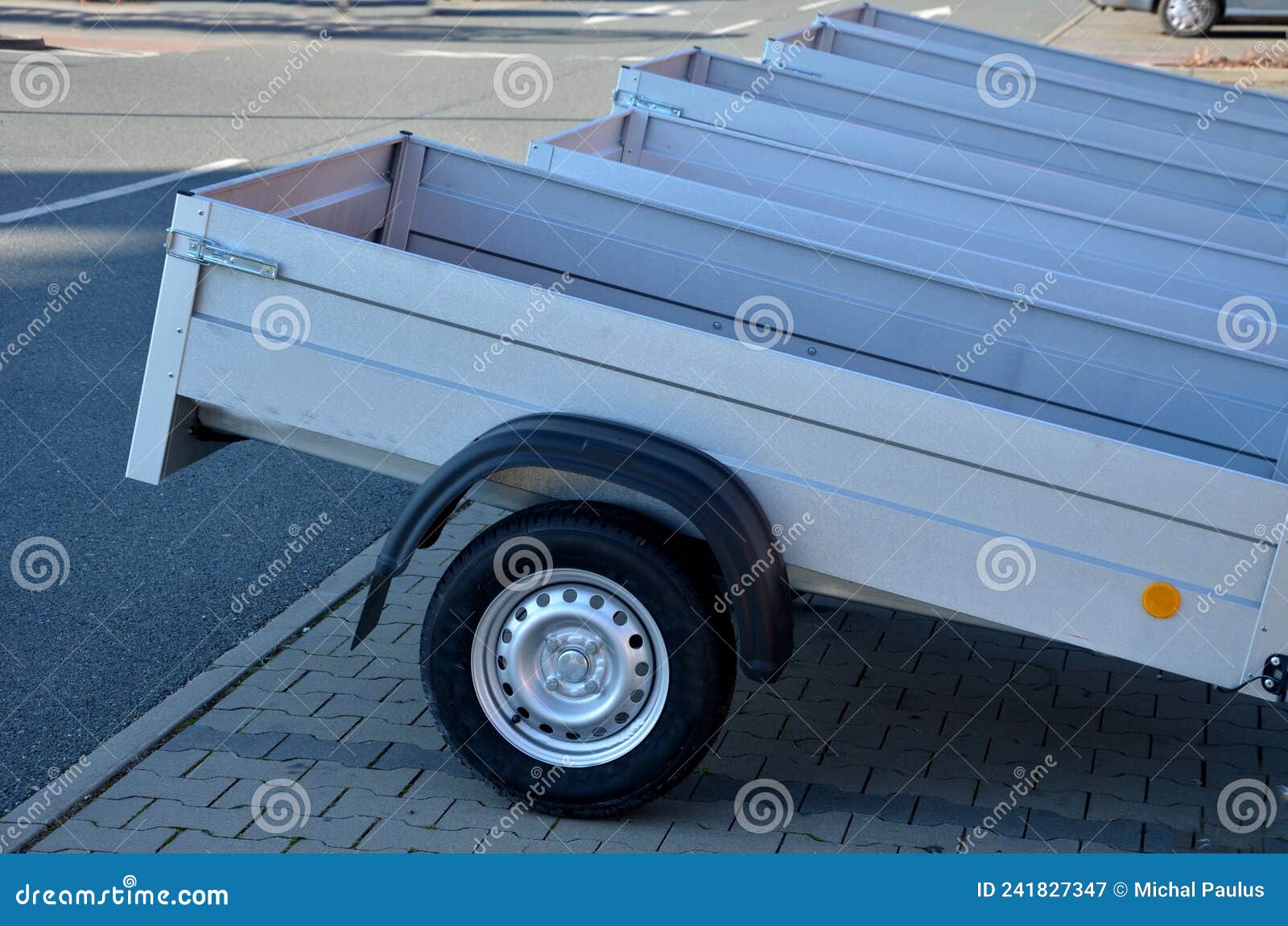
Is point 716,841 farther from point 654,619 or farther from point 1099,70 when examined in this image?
point 1099,70

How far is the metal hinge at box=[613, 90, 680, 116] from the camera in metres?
6.77

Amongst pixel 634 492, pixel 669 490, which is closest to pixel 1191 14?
pixel 634 492

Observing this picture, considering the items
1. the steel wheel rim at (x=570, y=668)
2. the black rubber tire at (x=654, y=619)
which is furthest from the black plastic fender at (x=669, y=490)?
the steel wheel rim at (x=570, y=668)

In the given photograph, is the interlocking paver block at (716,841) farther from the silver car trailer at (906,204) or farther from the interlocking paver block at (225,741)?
the silver car trailer at (906,204)

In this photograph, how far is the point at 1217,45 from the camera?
20.7m

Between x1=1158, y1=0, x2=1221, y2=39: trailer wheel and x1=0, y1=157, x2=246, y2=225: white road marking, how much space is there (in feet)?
49.2

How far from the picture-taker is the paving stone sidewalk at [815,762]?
4055mm

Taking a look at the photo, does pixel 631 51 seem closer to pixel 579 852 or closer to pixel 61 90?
pixel 61 90

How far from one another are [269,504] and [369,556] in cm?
Answer: 63

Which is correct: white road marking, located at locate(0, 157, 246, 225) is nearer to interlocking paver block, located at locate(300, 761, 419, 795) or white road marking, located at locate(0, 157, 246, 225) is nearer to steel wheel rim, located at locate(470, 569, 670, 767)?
interlocking paver block, located at locate(300, 761, 419, 795)

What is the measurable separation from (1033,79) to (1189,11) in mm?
13978

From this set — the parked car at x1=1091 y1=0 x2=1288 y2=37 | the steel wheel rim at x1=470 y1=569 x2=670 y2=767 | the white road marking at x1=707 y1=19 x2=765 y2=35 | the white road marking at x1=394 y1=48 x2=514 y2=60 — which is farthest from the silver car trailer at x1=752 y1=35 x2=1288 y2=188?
the parked car at x1=1091 y1=0 x2=1288 y2=37

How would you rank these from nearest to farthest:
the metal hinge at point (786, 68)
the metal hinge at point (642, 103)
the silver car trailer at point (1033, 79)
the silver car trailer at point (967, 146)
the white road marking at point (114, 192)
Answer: the silver car trailer at point (967, 146)
the metal hinge at point (642, 103)
the metal hinge at point (786, 68)
the silver car trailer at point (1033, 79)
the white road marking at point (114, 192)

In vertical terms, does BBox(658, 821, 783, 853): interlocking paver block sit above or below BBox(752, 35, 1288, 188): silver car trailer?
below
